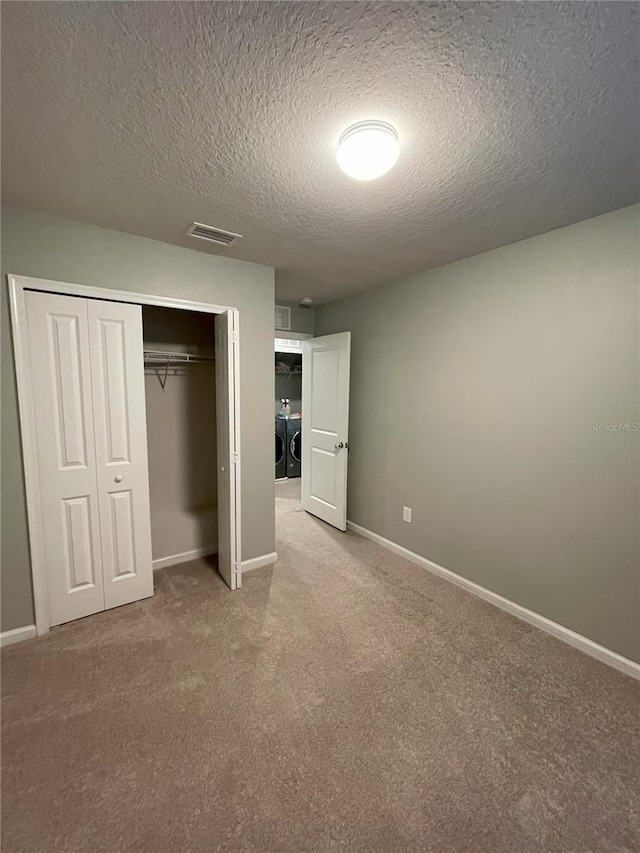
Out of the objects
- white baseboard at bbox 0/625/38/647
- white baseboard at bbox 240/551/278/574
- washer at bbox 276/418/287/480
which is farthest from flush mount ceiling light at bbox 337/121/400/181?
washer at bbox 276/418/287/480

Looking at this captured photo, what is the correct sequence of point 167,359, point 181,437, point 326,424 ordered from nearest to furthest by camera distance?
point 167,359, point 181,437, point 326,424

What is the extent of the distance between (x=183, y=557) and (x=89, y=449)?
4.31ft

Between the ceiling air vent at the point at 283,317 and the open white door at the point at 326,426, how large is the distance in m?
0.29

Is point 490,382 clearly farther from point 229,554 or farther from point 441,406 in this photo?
point 229,554

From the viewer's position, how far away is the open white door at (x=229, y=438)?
8.04ft

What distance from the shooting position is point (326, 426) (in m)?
3.79

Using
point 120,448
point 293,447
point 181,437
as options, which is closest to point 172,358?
point 181,437

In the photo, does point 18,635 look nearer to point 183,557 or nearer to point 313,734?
point 183,557

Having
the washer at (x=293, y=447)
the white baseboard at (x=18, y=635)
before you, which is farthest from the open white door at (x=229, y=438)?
the washer at (x=293, y=447)

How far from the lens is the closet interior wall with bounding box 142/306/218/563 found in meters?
2.86

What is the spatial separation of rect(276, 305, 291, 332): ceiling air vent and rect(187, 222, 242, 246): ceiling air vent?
5.11 ft

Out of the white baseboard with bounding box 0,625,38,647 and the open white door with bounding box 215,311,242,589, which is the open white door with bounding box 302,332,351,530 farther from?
the white baseboard with bounding box 0,625,38,647

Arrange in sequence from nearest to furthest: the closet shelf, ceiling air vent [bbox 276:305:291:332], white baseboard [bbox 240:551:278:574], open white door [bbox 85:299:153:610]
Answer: open white door [bbox 85:299:153:610]
the closet shelf
white baseboard [bbox 240:551:278:574]
ceiling air vent [bbox 276:305:291:332]

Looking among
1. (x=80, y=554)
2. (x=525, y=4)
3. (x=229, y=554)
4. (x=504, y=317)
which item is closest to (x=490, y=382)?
(x=504, y=317)
